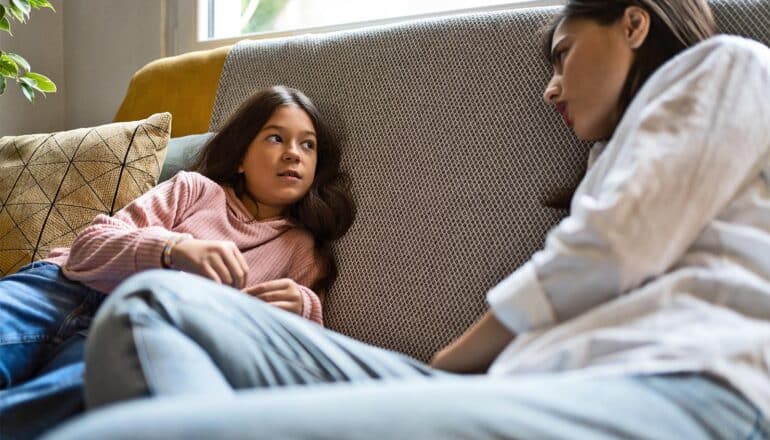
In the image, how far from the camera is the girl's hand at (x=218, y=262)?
985 millimetres

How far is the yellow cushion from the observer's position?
1689 mm

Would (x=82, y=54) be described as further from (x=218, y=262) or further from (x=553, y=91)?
(x=553, y=91)

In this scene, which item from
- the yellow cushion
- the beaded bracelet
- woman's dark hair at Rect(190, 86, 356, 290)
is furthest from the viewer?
the yellow cushion

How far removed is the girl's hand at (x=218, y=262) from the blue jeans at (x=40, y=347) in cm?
20

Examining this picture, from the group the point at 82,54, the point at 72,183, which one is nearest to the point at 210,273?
the point at 72,183

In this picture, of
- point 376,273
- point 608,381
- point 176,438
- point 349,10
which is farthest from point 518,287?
point 349,10

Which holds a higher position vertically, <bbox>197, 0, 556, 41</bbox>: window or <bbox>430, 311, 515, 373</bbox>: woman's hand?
<bbox>197, 0, 556, 41</bbox>: window

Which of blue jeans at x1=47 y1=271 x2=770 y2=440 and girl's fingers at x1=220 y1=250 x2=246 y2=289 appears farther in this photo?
girl's fingers at x1=220 y1=250 x2=246 y2=289

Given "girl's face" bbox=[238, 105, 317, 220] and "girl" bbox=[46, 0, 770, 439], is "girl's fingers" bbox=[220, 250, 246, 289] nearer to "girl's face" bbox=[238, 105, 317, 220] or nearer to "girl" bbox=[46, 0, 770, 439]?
"girl" bbox=[46, 0, 770, 439]

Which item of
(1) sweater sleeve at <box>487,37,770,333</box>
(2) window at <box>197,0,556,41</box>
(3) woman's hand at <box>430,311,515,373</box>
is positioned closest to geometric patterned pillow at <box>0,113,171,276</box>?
(2) window at <box>197,0,556,41</box>

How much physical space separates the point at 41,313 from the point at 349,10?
1.29 meters

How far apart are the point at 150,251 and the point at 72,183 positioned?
49cm

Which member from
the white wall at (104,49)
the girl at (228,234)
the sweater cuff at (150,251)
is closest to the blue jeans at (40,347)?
the girl at (228,234)

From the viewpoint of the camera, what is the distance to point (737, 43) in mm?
766
